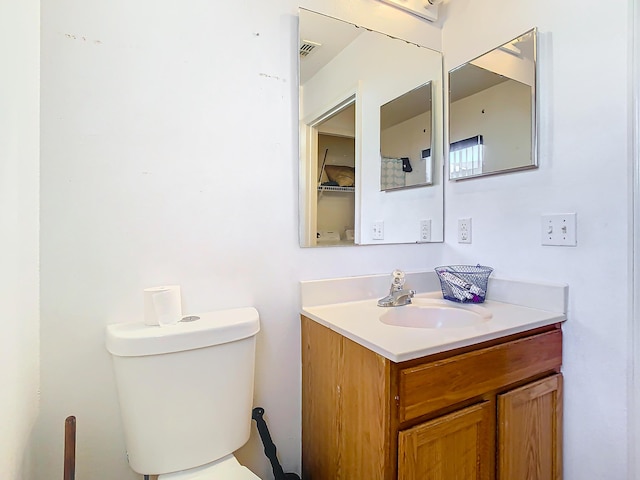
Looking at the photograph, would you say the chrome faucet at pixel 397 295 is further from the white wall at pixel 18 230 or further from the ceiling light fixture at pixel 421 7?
the ceiling light fixture at pixel 421 7

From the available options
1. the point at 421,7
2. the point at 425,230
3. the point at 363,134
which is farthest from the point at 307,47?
the point at 425,230

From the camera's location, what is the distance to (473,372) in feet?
3.01

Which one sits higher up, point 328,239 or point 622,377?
point 328,239

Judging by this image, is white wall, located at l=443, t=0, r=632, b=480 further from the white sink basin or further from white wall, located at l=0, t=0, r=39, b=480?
white wall, located at l=0, t=0, r=39, b=480

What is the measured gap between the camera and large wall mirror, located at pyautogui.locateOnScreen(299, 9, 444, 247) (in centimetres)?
127

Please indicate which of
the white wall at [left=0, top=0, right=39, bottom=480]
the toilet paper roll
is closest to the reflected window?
the toilet paper roll

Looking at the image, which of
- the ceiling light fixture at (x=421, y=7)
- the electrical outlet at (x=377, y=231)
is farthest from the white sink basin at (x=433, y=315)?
the ceiling light fixture at (x=421, y=7)

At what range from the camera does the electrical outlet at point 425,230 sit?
61.0 inches

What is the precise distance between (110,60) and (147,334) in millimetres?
811

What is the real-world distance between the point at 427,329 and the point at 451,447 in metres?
0.31

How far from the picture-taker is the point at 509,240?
4.28 ft

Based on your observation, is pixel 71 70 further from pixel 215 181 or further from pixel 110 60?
pixel 215 181

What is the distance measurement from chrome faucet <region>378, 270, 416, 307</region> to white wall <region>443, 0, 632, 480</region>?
0.44m

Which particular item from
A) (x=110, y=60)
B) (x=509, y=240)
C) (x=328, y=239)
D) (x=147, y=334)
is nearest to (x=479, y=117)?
(x=509, y=240)
